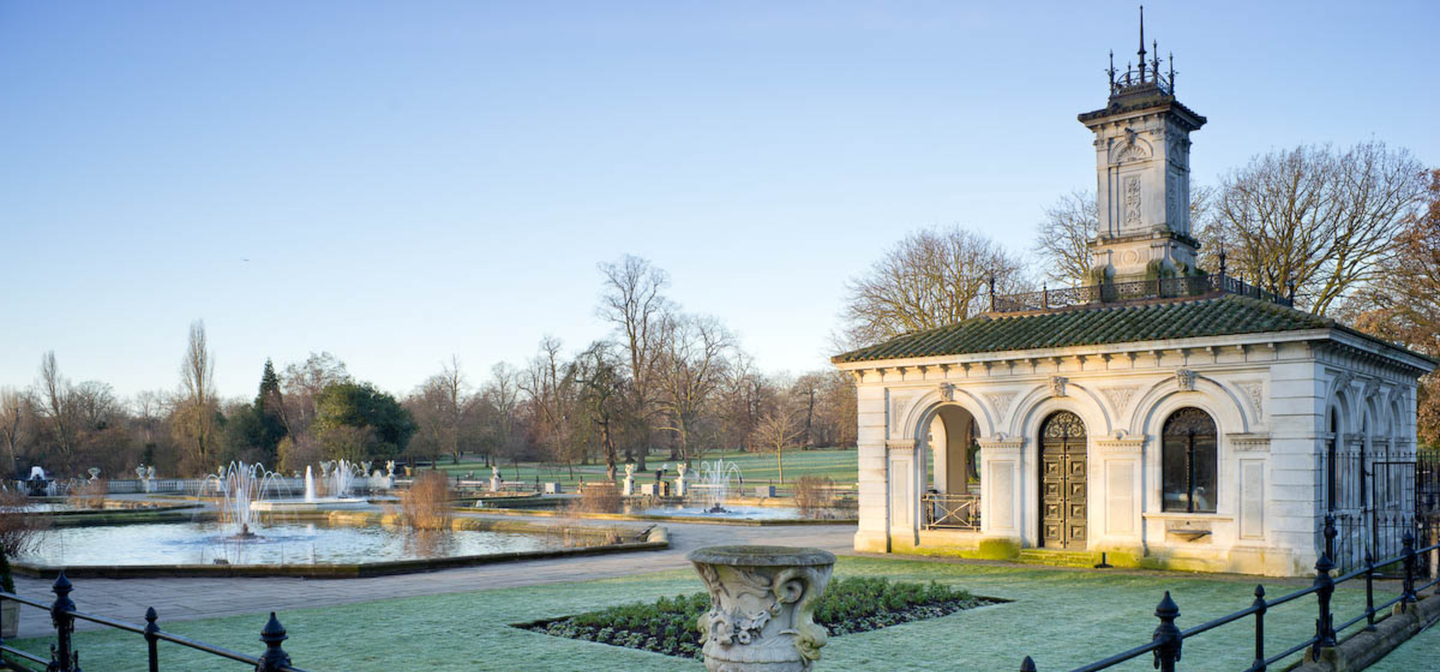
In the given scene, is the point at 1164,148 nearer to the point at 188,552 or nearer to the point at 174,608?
the point at 174,608

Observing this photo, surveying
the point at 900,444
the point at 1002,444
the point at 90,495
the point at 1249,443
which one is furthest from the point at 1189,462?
the point at 90,495

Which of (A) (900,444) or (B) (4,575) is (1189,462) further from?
(B) (4,575)

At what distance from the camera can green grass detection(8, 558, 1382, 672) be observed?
431 inches

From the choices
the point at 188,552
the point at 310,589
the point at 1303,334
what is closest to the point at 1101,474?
the point at 1303,334

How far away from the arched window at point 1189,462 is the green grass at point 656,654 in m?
1.89

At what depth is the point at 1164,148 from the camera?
2288cm

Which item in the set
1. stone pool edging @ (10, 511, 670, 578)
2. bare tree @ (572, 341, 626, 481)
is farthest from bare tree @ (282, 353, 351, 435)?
stone pool edging @ (10, 511, 670, 578)

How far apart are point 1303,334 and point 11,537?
78.1ft

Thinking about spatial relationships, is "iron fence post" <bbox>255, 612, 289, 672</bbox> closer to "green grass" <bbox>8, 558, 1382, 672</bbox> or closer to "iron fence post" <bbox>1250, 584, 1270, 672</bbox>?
"green grass" <bbox>8, 558, 1382, 672</bbox>

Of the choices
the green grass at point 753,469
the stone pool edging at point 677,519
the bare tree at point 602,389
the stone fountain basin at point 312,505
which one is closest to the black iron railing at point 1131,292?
the stone pool edging at point 677,519

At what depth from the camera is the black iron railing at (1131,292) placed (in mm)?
21438

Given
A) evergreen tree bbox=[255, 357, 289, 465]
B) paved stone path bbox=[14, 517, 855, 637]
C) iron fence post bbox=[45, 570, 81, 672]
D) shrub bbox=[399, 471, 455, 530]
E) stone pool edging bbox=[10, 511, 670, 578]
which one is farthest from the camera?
evergreen tree bbox=[255, 357, 289, 465]

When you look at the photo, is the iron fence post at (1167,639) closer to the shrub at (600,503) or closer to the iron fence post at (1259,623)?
the iron fence post at (1259,623)

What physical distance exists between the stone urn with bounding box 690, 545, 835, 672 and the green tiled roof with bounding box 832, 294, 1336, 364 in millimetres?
13743
